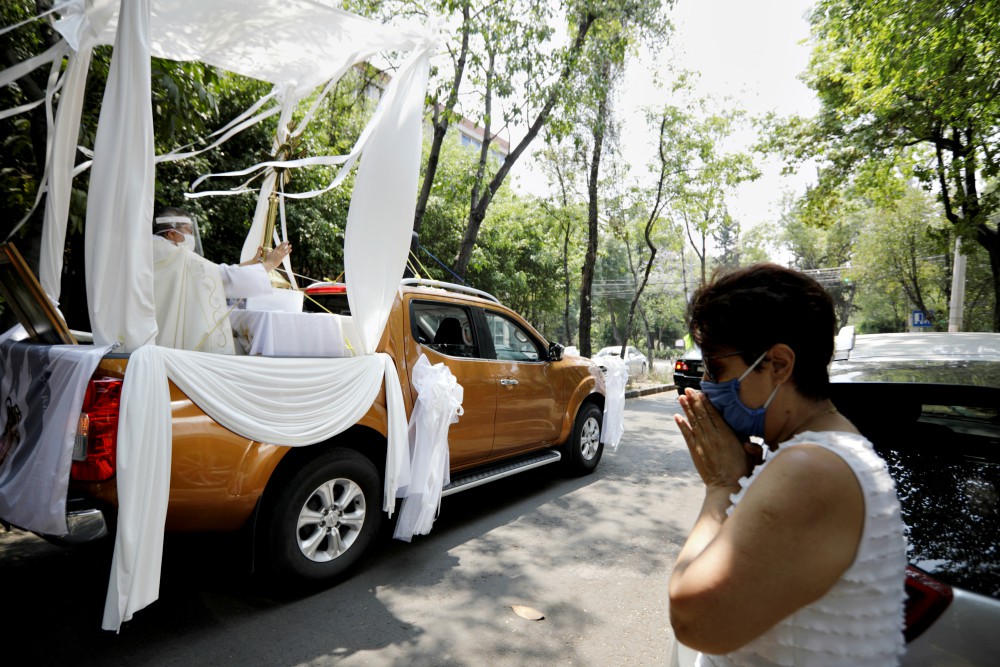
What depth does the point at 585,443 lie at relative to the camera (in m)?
6.06

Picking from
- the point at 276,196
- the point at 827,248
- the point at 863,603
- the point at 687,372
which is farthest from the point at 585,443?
the point at 827,248

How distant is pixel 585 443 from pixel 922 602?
4.75m

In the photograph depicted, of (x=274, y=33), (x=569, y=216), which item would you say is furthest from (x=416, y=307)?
(x=569, y=216)

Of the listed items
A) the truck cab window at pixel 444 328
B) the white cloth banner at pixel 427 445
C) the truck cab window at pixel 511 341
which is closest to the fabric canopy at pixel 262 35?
the truck cab window at pixel 444 328

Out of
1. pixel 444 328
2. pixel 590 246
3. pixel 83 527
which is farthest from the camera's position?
pixel 590 246

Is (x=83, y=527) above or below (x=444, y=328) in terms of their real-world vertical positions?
below

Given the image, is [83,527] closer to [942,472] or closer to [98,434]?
[98,434]

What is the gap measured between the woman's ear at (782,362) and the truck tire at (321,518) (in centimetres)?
278

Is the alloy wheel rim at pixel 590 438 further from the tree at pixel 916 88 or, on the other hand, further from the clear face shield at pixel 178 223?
the tree at pixel 916 88

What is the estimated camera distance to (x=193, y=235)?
404 cm

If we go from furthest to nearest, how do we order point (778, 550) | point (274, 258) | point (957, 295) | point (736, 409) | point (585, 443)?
point (957, 295) → point (585, 443) → point (274, 258) → point (736, 409) → point (778, 550)

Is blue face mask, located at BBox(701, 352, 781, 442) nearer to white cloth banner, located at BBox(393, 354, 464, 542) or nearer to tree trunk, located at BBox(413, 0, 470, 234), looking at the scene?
white cloth banner, located at BBox(393, 354, 464, 542)

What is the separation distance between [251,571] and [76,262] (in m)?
6.13

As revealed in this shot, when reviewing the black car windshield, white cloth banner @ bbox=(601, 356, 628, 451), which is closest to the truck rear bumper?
the black car windshield
